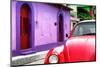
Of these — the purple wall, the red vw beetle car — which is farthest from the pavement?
the red vw beetle car

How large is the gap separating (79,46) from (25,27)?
2.70ft

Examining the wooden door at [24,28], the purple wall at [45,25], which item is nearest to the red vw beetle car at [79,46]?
the purple wall at [45,25]

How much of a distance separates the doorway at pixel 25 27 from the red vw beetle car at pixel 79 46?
44cm

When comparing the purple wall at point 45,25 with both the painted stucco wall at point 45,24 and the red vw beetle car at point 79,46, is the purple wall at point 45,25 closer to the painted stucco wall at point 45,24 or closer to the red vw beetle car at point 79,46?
the painted stucco wall at point 45,24

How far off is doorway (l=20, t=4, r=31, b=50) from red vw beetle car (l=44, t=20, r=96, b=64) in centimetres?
44

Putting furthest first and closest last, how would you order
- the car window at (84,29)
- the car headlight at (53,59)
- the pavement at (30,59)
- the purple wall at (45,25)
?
1. the car window at (84,29)
2. the car headlight at (53,59)
3. the purple wall at (45,25)
4. the pavement at (30,59)

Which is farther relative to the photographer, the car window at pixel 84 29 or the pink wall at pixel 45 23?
the car window at pixel 84 29

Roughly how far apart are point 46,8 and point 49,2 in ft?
0.30

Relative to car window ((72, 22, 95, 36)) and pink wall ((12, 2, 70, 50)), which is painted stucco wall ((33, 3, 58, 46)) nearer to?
pink wall ((12, 2, 70, 50))

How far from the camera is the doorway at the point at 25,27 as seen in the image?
2720 mm

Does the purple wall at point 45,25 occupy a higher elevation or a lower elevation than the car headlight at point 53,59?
higher

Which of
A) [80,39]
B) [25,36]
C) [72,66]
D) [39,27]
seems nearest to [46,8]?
[39,27]

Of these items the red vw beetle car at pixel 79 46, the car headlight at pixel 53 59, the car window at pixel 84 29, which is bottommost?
the car headlight at pixel 53 59

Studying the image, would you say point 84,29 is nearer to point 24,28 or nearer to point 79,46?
point 79,46
